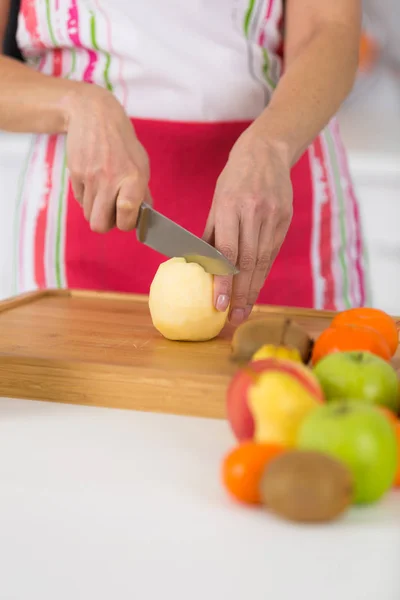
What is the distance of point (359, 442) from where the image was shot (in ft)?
1.75

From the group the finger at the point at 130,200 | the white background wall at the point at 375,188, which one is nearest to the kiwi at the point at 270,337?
the finger at the point at 130,200

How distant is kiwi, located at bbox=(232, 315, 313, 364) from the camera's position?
2.70 feet

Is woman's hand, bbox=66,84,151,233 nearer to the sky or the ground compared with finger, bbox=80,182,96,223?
nearer to the sky

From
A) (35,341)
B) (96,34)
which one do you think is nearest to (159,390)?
(35,341)

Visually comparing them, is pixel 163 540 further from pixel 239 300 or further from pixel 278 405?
pixel 239 300

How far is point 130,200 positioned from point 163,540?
547 mm

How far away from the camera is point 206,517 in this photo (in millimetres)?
574

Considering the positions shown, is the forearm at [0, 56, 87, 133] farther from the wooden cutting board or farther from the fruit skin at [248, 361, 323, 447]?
the fruit skin at [248, 361, 323, 447]

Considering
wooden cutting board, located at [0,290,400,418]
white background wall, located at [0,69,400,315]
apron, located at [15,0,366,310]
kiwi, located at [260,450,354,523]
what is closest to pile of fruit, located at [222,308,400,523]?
kiwi, located at [260,450,354,523]

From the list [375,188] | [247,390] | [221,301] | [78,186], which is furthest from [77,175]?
[375,188]

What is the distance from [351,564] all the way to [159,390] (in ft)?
1.16

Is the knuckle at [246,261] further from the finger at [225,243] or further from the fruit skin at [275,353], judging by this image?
the fruit skin at [275,353]

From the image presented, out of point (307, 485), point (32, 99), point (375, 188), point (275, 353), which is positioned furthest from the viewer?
point (375, 188)

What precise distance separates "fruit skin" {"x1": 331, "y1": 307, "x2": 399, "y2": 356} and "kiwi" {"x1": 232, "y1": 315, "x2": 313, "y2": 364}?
8 cm
